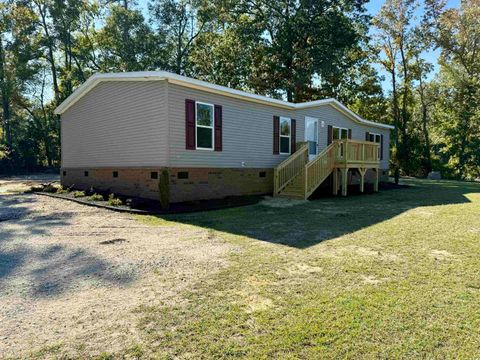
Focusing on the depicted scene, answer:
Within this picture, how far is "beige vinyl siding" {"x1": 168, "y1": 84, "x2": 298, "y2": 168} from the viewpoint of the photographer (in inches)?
377

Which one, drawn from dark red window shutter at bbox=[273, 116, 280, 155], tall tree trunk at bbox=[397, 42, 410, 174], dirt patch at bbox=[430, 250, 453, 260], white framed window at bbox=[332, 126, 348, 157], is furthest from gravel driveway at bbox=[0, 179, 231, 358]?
tall tree trunk at bbox=[397, 42, 410, 174]

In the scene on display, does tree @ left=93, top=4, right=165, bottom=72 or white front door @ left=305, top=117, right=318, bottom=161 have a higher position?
tree @ left=93, top=4, right=165, bottom=72

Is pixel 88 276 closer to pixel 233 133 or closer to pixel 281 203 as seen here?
pixel 281 203

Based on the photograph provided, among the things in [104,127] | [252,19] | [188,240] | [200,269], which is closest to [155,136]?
[104,127]

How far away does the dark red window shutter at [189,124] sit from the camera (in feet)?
32.2

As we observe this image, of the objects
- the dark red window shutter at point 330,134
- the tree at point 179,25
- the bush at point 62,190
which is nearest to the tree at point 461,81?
the dark red window shutter at point 330,134

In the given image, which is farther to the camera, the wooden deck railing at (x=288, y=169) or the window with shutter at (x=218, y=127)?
the wooden deck railing at (x=288, y=169)

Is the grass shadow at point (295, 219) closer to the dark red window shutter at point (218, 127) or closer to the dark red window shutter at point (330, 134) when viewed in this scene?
the dark red window shutter at point (218, 127)

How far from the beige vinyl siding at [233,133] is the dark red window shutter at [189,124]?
11 centimetres

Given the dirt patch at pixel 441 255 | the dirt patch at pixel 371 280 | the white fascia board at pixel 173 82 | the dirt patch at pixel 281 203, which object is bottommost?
the dirt patch at pixel 371 280

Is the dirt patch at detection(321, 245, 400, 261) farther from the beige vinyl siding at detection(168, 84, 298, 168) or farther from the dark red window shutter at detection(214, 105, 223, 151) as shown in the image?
the dark red window shutter at detection(214, 105, 223, 151)

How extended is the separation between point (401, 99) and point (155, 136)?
27.8 metres

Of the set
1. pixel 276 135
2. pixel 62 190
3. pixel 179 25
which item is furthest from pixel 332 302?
pixel 179 25

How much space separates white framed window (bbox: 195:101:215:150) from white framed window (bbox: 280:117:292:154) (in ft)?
12.0
